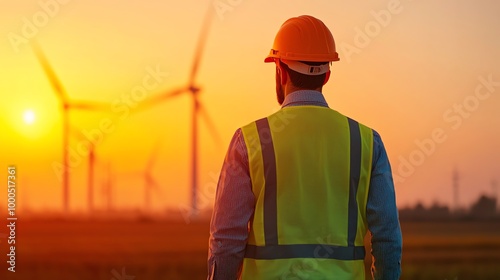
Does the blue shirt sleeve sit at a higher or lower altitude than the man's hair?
lower

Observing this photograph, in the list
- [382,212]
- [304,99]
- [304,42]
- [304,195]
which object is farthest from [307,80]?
[382,212]

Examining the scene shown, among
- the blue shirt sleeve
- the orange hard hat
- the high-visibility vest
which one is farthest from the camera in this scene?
the orange hard hat

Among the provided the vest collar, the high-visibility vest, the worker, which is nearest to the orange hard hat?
the worker

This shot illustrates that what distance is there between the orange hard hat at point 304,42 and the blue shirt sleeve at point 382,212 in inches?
21.8

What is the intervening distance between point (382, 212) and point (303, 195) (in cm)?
48

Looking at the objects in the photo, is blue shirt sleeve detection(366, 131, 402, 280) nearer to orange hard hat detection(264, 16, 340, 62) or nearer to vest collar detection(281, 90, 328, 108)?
vest collar detection(281, 90, 328, 108)

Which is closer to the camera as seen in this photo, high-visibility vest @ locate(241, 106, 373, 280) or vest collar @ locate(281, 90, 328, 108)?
high-visibility vest @ locate(241, 106, 373, 280)

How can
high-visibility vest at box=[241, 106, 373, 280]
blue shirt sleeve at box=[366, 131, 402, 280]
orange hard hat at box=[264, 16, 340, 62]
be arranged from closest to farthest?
high-visibility vest at box=[241, 106, 373, 280] < blue shirt sleeve at box=[366, 131, 402, 280] < orange hard hat at box=[264, 16, 340, 62]

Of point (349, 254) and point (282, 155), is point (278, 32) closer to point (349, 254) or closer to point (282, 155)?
point (282, 155)

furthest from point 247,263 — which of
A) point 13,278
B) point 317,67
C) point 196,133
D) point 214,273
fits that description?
point 13,278

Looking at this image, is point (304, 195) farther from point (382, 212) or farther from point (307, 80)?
point (307, 80)

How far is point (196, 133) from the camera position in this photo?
2505cm

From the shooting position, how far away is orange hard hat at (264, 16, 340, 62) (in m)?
6.80

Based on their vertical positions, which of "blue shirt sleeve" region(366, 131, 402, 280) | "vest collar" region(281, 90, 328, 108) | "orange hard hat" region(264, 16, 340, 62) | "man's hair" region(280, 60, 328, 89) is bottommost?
"blue shirt sleeve" region(366, 131, 402, 280)
